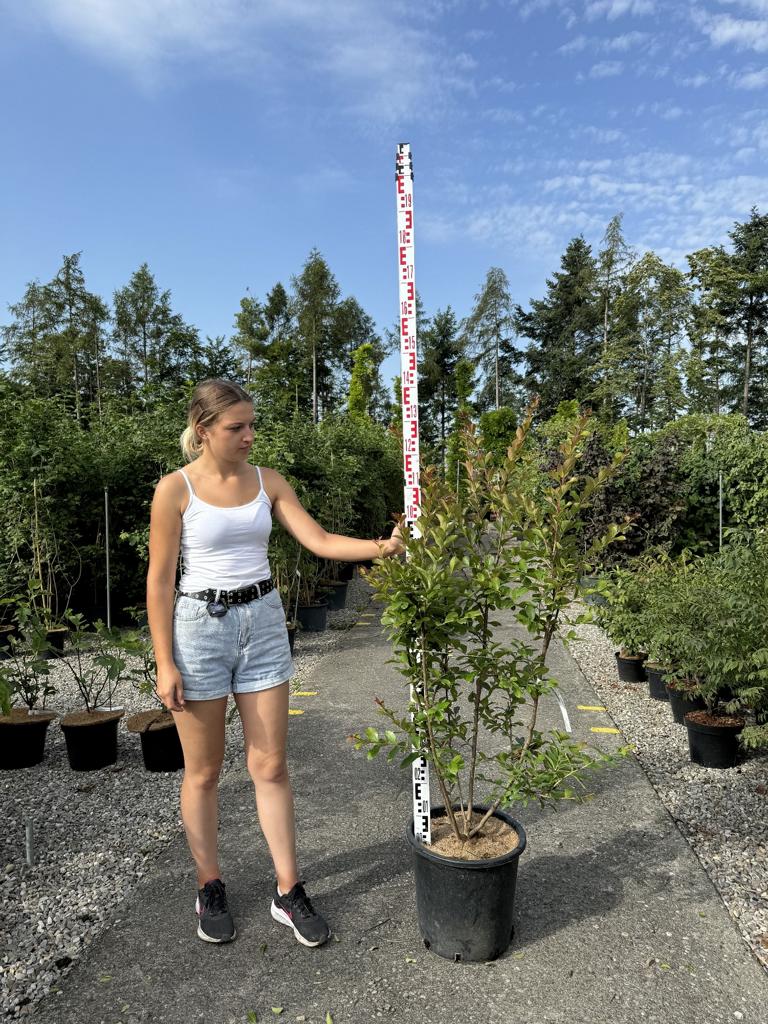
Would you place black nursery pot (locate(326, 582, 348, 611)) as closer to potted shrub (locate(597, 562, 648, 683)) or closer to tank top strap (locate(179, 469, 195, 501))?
potted shrub (locate(597, 562, 648, 683))

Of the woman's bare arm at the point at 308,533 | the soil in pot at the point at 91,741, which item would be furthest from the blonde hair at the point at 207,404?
the soil in pot at the point at 91,741

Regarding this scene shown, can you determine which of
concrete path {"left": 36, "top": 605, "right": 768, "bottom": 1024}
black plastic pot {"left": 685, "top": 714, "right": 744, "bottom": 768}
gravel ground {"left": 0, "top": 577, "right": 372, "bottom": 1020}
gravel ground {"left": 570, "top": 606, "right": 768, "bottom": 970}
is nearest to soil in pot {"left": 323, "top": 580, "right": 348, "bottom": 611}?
gravel ground {"left": 570, "top": 606, "right": 768, "bottom": 970}

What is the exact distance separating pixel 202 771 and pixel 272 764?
224 mm

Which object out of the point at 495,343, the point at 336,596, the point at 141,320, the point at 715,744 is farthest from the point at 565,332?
the point at 715,744

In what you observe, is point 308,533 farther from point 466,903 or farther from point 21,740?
point 21,740

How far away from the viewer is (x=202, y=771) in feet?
7.62

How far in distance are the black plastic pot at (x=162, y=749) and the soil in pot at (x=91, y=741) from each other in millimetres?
216

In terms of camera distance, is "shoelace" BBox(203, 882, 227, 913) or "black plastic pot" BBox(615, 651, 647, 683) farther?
"black plastic pot" BBox(615, 651, 647, 683)

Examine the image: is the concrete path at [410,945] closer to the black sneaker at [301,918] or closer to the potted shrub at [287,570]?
the black sneaker at [301,918]

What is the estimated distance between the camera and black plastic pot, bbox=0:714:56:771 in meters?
4.00

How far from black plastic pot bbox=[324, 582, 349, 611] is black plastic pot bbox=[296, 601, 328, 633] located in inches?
45.6

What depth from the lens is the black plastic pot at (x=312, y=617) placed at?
26.0ft

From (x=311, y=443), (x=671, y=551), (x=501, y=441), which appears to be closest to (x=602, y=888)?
(x=311, y=443)

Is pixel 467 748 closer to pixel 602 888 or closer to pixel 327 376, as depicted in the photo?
pixel 602 888
